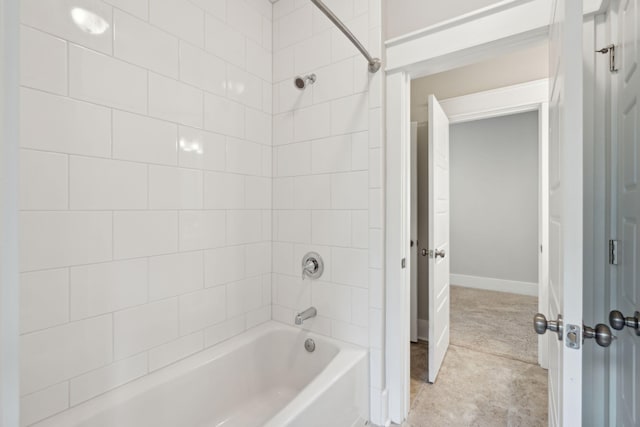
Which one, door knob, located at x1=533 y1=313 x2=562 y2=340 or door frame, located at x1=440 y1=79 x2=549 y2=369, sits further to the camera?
door frame, located at x1=440 y1=79 x2=549 y2=369

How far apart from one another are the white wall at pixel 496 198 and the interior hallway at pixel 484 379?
127cm

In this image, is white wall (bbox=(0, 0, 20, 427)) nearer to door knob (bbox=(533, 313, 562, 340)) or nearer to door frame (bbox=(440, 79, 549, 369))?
door knob (bbox=(533, 313, 562, 340))

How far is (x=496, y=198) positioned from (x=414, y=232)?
8.35 feet

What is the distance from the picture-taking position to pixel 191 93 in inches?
56.9

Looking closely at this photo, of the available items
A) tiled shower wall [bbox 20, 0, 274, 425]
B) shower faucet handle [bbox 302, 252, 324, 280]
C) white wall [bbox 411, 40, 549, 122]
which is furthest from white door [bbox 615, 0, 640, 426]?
tiled shower wall [bbox 20, 0, 274, 425]

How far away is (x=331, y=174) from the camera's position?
66.5 inches

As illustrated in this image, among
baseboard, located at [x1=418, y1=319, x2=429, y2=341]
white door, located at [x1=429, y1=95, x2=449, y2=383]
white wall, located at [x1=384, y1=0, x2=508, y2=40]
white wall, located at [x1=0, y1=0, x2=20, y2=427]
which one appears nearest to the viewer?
white wall, located at [x1=0, y1=0, x2=20, y2=427]

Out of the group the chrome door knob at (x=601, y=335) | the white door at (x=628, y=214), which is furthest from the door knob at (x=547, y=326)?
the white door at (x=628, y=214)

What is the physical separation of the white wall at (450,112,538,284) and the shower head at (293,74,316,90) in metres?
3.68

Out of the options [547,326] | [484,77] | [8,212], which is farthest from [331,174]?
[484,77]

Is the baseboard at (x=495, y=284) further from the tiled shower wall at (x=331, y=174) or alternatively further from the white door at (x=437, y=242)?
the tiled shower wall at (x=331, y=174)

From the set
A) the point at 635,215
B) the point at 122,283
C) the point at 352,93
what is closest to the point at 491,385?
the point at 635,215

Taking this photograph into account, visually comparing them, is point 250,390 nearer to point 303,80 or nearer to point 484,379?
point 484,379

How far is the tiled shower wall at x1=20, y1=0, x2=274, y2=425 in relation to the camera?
100cm
